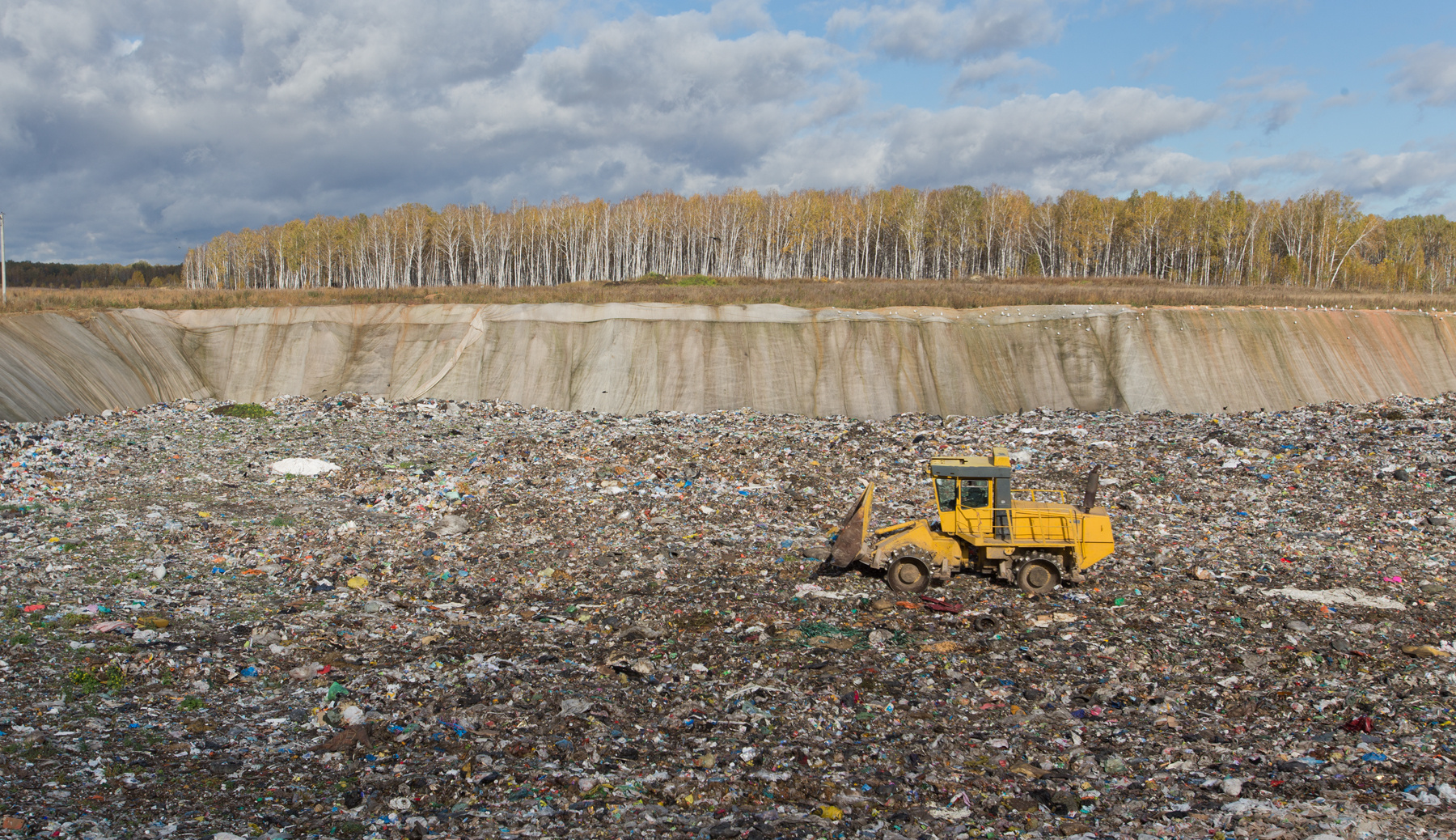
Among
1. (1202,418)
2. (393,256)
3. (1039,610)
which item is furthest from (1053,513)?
(393,256)

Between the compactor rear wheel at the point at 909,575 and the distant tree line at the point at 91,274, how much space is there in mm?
74525

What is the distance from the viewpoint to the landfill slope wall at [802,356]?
65.8 ft

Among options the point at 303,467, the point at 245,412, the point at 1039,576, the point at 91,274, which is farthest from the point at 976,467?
the point at 91,274

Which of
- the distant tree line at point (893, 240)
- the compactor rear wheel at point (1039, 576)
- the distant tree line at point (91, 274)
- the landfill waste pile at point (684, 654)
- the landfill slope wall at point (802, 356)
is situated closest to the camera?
the landfill waste pile at point (684, 654)

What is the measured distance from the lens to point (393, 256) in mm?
54719

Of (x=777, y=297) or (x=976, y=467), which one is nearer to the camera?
(x=976, y=467)

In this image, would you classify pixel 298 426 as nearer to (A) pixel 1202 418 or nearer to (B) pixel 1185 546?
(B) pixel 1185 546

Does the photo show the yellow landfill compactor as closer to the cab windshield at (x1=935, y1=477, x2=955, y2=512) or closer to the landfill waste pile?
the cab windshield at (x1=935, y1=477, x2=955, y2=512)

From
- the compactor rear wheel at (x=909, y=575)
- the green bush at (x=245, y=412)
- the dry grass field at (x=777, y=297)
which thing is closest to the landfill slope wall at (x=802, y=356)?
the dry grass field at (x=777, y=297)

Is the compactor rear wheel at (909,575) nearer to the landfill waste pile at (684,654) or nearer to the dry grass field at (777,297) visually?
the landfill waste pile at (684,654)

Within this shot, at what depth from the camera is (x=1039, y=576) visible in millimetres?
8219

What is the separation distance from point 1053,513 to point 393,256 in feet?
180

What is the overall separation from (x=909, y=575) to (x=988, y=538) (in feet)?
2.98

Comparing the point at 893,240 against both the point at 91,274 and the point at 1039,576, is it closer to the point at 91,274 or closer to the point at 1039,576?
the point at 1039,576
